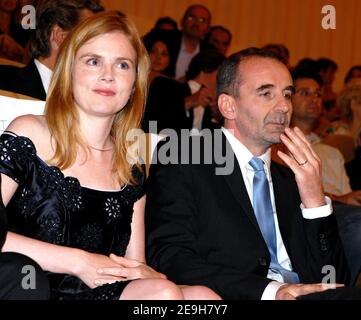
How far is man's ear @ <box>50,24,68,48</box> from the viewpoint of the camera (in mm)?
3178

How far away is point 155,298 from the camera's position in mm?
1730

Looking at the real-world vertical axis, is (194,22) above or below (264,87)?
above

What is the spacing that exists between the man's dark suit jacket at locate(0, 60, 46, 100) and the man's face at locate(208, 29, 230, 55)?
3.35 metres

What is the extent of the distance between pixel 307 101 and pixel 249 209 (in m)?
1.89

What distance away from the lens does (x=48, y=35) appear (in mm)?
3219

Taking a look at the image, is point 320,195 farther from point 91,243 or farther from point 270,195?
point 91,243

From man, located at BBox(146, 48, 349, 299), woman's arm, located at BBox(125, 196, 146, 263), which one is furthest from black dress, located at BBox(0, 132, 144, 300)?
man, located at BBox(146, 48, 349, 299)

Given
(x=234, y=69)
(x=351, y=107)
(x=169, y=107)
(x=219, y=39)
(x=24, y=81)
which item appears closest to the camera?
(x=234, y=69)

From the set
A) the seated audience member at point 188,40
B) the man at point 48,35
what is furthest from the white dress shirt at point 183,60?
the man at point 48,35

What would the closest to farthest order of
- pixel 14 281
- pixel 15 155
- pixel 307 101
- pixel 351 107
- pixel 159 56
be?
pixel 14 281 < pixel 15 155 < pixel 307 101 < pixel 351 107 < pixel 159 56

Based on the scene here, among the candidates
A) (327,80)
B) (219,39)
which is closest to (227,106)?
(219,39)

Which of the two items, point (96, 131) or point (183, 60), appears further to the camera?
point (183, 60)

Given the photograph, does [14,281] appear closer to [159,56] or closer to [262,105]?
[262,105]

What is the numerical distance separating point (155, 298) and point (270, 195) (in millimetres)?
898
